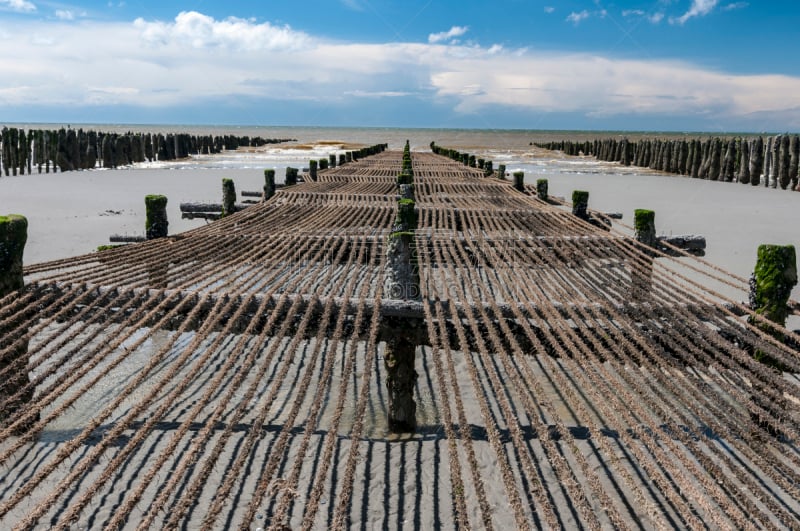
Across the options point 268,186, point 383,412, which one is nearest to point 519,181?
point 268,186

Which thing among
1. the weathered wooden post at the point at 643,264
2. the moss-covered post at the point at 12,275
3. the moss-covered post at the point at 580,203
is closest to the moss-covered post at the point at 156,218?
the moss-covered post at the point at 12,275

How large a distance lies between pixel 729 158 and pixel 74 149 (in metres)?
31.6

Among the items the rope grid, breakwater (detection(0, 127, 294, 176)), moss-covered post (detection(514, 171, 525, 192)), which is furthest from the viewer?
breakwater (detection(0, 127, 294, 176))

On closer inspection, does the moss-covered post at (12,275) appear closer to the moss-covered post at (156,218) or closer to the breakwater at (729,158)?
the moss-covered post at (156,218)

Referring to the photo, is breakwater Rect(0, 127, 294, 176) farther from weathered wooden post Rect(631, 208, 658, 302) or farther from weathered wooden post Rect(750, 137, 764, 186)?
weathered wooden post Rect(750, 137, 764, 186)

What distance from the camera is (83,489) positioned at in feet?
13.6

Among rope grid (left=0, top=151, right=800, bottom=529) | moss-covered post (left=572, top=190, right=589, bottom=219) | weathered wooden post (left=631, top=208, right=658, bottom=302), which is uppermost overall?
moss-covered post (left=572, top=190, right=589, bottom=219)

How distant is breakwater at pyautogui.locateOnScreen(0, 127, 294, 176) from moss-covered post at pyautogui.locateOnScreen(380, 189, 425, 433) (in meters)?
25.1

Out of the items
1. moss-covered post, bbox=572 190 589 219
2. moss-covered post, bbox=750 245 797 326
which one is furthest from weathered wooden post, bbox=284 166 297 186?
moss-covered post, bbox=750 245 797 326

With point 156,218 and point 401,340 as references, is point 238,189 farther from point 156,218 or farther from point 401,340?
point 401,340

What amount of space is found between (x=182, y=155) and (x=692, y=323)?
41.0 metres

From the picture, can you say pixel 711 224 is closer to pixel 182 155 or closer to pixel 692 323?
pixel 692 323

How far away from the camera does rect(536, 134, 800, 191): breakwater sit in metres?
23.7

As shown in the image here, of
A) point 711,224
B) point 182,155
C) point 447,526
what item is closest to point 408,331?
point 447,526
